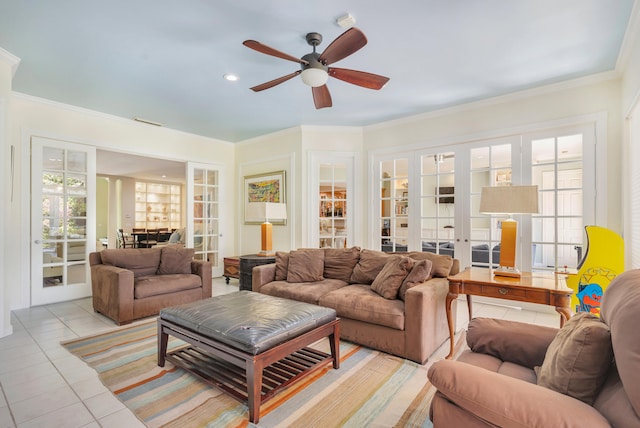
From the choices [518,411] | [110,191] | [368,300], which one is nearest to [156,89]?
[368,300]

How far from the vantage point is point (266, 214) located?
4719mm

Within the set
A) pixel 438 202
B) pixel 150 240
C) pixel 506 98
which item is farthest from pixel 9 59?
pixel 150 240

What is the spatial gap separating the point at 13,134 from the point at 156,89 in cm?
192

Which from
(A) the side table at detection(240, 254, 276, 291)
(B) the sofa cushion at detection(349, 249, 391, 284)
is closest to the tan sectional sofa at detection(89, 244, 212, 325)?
(A) the side table at detection(240, 254, 276, 291)

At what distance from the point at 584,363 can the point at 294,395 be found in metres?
1.61

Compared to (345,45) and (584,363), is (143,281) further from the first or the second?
(584,363)

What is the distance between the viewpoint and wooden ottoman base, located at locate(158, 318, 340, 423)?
5.95 ft

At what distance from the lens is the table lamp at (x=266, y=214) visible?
15.5ft

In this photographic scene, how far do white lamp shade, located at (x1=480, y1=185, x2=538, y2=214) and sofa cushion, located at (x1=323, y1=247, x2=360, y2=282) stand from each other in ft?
4.99

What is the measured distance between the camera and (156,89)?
3.66m

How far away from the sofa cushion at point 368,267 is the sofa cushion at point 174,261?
7.45 feet

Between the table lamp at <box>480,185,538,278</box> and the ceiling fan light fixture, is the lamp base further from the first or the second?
the ceiling fan light fixture

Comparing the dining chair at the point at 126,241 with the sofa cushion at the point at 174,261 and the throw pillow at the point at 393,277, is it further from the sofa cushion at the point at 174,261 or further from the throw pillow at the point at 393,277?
the throw pillow at the point at 393,277

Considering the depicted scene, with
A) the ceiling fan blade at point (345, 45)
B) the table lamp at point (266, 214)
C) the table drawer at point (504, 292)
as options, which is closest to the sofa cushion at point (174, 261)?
the table lamp at point (266, 214)
